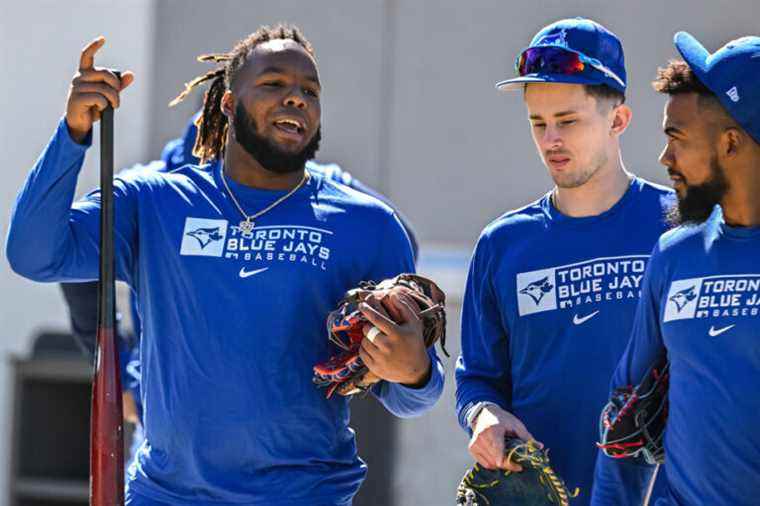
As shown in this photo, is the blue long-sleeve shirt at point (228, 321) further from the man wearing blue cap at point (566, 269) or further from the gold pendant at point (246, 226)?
the man wearing blue cap at point (566, 269)

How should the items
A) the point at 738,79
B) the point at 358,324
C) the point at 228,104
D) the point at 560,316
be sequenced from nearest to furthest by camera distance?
the point at 738,79, the point at 358,324, the point at 560,316, the point at 228,104

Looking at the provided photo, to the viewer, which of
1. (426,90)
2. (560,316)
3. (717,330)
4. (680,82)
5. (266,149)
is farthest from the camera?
(426,90)

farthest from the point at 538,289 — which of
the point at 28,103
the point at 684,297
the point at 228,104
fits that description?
the point at 28,103

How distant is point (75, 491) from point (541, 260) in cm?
510

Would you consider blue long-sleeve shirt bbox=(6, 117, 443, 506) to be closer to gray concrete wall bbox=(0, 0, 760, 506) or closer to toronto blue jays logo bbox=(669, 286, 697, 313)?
toronto blue jays logo bbox=(669, 286, 697, 313)

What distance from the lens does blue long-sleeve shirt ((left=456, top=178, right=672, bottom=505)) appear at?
4.18 meters

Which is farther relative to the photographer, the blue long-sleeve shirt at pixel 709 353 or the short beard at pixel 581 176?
the short beard at pixel 581 176

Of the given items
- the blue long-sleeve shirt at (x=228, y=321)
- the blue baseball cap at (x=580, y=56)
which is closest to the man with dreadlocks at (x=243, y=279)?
the blue long-sleeve shirt at (x=228, y=321)

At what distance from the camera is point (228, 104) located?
4484 millimetres

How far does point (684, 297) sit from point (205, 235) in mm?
1364

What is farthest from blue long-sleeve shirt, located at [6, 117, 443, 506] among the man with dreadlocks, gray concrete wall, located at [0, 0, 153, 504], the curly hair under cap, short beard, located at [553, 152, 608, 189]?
gray concrete wall, located at [0, 0, 153, 504]

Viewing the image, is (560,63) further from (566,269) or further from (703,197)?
(703,197)

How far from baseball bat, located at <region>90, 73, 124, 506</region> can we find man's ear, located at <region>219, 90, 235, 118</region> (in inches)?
16.8

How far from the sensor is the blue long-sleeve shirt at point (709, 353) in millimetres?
3506
